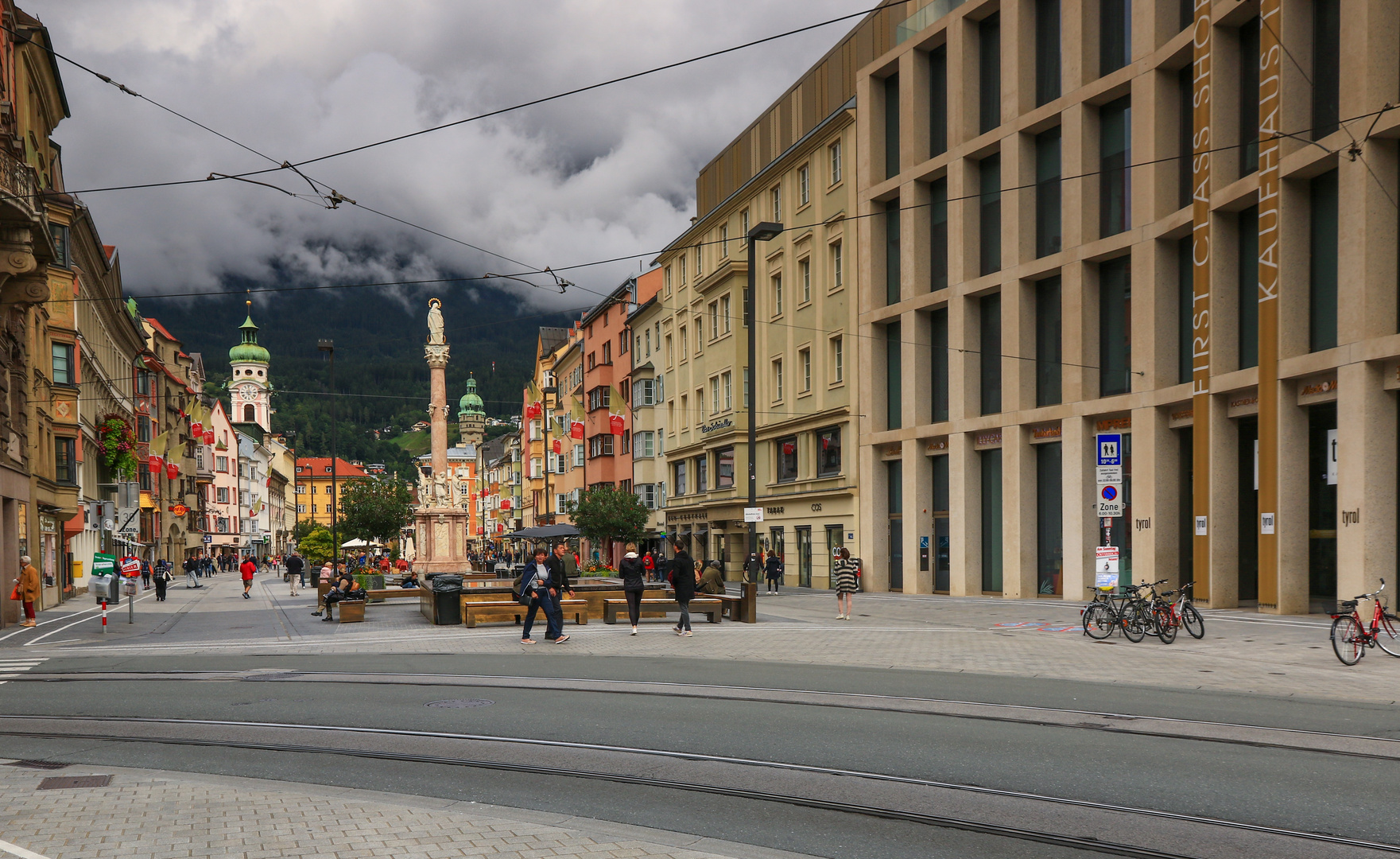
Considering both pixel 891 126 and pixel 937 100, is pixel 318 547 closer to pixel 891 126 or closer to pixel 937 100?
pixel 891 126

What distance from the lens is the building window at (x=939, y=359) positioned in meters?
39.6

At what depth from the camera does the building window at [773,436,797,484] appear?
4869 centimetres

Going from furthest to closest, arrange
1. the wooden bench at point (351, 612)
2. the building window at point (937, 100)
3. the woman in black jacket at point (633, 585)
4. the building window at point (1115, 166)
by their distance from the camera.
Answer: the building window at point (937, 100) → the building window at point (1115, 166) → the wooden bench at point (351, 612) → the woman in black jacket at point (633, 585)

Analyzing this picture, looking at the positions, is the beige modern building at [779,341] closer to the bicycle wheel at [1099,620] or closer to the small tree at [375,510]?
the bicycle wheel at [1099,620]

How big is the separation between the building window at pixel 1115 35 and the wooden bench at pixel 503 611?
65.6 feet

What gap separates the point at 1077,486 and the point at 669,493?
110 feet

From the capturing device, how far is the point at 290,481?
7687 inches

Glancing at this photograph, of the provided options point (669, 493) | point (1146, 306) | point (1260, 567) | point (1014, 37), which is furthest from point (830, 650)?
point (669, 493)

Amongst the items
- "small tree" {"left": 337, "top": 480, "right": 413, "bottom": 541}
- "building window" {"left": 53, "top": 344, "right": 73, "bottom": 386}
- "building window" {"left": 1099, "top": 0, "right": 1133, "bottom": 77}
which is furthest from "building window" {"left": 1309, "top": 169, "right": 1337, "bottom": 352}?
"small tree" {"left": 337, "top": 480, "right": 413, "bottom": 541}

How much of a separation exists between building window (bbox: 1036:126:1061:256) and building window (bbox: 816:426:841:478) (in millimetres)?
11924

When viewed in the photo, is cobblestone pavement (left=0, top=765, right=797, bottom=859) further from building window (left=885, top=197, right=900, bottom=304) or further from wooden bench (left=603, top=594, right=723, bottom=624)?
building window (left=885, top=197, right=900, bottom=304)

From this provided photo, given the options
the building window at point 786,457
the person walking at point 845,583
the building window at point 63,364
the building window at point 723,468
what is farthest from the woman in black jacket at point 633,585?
the building window at point 63,364

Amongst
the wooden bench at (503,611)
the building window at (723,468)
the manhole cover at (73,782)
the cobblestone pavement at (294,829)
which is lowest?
the wooden bench at (503,611)

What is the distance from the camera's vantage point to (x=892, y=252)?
42.1m
